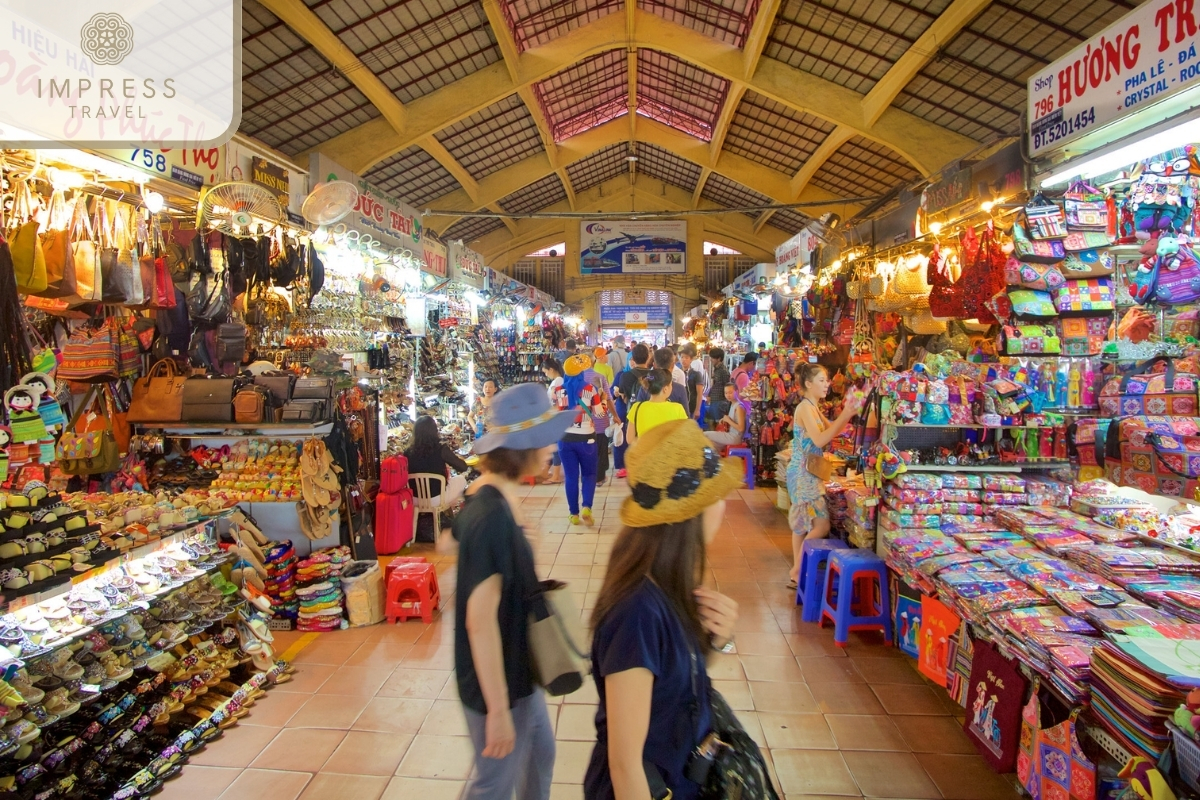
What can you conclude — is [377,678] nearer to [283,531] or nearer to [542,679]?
[283,531]

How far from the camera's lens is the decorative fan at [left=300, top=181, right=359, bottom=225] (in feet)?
16.4

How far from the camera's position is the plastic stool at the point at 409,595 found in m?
3.97

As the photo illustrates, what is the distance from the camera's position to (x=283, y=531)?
4199 mm

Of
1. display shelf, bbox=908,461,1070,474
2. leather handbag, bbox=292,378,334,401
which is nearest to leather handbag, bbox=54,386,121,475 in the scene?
leather handbag, bbox=292,378,334,401

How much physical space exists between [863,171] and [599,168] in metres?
9.09

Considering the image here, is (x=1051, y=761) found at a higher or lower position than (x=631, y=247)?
lower

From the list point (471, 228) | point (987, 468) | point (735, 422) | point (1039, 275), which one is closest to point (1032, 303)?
point (1039, 275)

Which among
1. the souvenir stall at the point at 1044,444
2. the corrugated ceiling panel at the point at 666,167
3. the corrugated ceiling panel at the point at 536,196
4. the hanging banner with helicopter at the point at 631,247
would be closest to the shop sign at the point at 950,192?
the souvenir stall at the point at 1044,444

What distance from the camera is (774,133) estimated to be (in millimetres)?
12438

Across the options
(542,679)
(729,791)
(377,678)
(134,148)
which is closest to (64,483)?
(134,148)

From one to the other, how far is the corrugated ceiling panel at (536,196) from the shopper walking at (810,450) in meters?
14.9

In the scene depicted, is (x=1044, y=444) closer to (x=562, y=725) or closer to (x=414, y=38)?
(x=562, y=725)

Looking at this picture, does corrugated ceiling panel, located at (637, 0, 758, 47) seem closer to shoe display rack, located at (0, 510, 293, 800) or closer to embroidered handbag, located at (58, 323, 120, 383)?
embroidered handbag, located at (58, 323, 120, 383)

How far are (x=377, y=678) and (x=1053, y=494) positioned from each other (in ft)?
12.6
